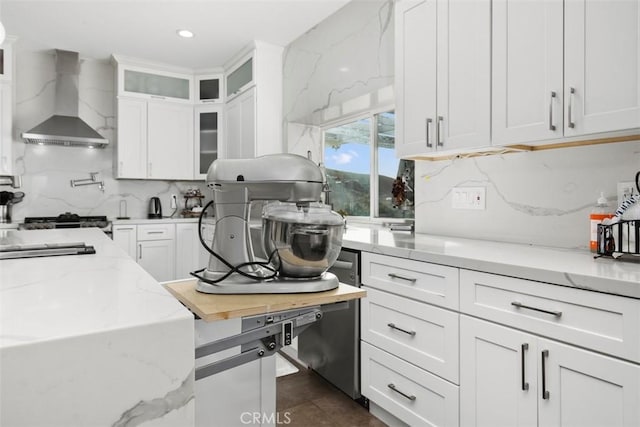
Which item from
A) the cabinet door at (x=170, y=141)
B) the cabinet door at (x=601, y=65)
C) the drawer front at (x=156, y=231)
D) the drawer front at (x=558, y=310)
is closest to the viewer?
the drawer front at (x=558, y=310)

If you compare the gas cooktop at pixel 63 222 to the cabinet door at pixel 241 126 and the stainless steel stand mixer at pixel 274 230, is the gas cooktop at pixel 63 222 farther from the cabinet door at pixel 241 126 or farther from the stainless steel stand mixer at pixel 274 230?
the stainless steel stand mixer at pixel 274 230

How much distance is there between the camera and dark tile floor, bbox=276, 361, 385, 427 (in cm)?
200

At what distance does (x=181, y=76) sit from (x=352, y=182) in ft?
8.23

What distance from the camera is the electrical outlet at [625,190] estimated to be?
1561 mm

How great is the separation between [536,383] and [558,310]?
0.87 ft

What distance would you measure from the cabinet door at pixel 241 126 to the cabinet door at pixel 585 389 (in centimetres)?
306

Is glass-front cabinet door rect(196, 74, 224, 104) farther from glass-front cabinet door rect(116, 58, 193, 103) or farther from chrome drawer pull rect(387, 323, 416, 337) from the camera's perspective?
chrome drawer pull rect(387, 323, 416, 337)

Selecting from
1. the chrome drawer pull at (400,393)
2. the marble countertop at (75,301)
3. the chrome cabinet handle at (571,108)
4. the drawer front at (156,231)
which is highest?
the chrome cabinet handle at (571,108)

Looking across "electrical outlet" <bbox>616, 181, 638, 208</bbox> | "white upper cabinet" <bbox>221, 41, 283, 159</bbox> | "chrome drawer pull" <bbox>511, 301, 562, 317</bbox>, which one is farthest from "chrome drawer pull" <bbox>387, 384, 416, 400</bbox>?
"white upper cabinet" <bbox>221, 41, 283, 159</bbox>

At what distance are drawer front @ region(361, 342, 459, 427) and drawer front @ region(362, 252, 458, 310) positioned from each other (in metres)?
0.32

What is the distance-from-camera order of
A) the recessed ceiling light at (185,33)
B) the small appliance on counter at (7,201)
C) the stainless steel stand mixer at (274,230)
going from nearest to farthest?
the stainless steel stand mixer at (274,230)
the recessed ceiling light at (185,33)
the small appliance on counter at (7,201)

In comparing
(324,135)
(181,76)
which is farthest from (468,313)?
(181,76)

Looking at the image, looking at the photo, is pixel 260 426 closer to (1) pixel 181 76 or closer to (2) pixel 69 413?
(2) pixel 69 413

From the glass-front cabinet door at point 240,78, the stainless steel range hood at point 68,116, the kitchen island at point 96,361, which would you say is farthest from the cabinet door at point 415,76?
the stainless steel range hood at point 68,116
